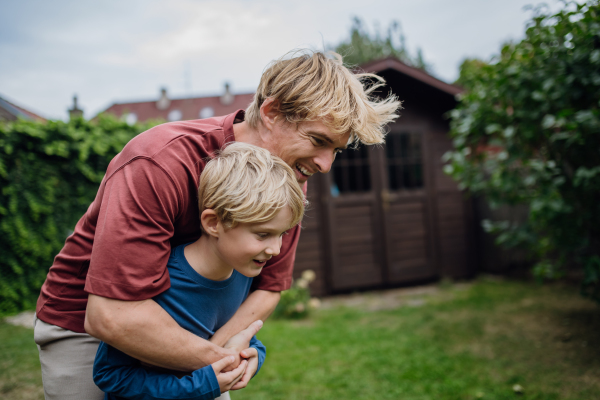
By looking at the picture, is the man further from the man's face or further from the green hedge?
the green hedge

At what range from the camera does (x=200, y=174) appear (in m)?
1.25

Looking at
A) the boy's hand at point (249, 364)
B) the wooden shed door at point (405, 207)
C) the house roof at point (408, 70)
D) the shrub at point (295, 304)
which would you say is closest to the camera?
the boy's hand at point (249, 364)

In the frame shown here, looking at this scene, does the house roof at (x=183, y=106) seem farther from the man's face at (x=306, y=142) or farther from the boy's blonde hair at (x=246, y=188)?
the boy's blonde hair at (x=246, y=188)

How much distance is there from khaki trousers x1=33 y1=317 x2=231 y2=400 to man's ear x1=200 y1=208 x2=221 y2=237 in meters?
0.59

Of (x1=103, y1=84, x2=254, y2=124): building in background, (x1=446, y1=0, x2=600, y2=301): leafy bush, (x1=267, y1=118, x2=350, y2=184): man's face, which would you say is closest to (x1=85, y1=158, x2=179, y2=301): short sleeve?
(x1=267, y1=118, x2=350, y2=184): man's face

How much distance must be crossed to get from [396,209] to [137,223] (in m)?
6.03

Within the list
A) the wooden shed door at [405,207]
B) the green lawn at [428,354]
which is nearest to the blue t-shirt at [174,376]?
the green lawn at [428,354]

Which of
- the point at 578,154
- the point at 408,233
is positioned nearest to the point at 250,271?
the point at 578,154

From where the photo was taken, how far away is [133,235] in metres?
1.00

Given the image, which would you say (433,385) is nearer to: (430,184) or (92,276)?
(92,276)

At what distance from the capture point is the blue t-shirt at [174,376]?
1.11 m

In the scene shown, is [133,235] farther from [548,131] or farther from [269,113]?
[548,131]

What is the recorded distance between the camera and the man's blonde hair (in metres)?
1.34

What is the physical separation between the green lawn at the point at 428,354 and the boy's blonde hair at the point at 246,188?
2.30 metres
